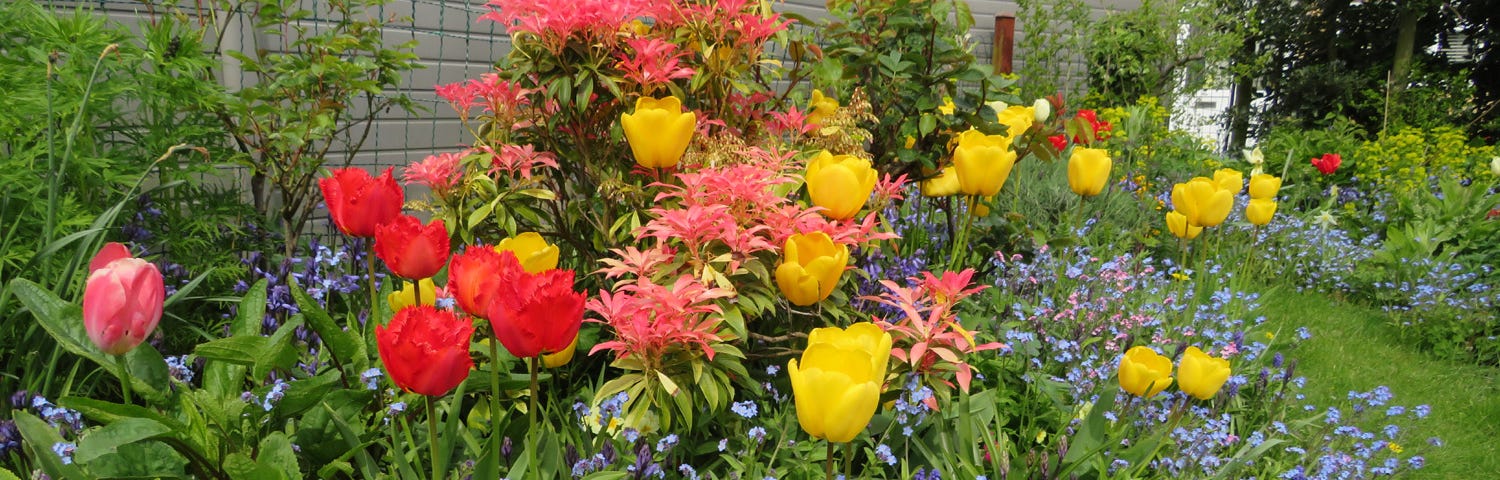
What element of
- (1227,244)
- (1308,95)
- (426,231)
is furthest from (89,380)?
(1308,95)

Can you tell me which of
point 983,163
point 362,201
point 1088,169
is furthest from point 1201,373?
point 362,201

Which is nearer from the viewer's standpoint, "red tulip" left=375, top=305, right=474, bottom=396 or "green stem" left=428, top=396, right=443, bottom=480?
"red tulip" left=375, top=305, right=474, bottom=396

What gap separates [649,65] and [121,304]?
3.71ft

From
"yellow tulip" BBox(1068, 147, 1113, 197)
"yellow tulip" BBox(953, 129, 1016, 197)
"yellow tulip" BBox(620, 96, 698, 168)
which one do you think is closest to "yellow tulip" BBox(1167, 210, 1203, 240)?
"yellow tulip" BBox(1068, 147, 1113, 197)

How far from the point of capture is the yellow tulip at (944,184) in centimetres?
271

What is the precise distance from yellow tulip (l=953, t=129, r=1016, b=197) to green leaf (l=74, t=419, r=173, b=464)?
159 centimetres

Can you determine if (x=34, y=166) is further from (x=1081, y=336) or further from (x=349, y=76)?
(x=1081, y=336)

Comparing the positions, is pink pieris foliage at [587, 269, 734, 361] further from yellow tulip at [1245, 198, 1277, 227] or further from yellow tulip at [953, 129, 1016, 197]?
yellow tulip at [1245, 198, 1277, 227]

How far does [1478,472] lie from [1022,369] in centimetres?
148

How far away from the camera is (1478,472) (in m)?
2.80

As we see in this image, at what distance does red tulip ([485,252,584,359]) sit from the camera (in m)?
1.09

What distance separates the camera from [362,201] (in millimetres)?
1503

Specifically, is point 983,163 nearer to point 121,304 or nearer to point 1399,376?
point 121,304

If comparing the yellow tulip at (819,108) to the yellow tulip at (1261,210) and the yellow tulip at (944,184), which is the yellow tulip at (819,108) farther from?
the yellow tulip at (1261,210)
